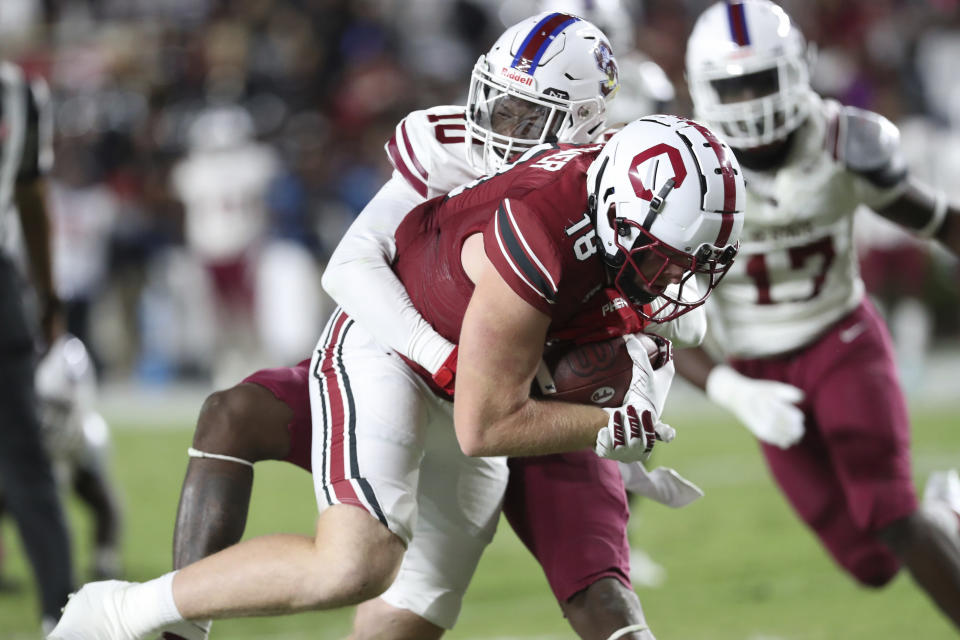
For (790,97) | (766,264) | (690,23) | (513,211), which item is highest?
(513,211)

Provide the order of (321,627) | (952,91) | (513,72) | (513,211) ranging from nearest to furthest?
(513,211), (513,72), (321,627), (952,91)

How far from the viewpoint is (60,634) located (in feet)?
9.71

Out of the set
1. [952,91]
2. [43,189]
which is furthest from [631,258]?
[952,91]

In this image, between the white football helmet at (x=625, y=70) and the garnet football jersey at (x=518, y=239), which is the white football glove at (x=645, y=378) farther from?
the white football helmet at (x=625, y=70)

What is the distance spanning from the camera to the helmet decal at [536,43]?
321cm

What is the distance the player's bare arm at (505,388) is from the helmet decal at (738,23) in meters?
1.67

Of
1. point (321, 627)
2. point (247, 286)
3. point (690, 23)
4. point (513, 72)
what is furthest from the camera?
point (690, 23)

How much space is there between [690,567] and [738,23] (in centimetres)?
234

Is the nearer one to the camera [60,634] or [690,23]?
[60,634]

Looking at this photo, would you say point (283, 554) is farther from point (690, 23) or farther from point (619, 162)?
point (690, 23)

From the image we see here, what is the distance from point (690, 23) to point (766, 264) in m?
8.72

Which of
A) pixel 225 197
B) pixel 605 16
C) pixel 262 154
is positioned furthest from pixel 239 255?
pixel 605 16

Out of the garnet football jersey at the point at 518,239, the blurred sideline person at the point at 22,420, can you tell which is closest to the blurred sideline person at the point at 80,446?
the blurred sideline person at the point at 22,420

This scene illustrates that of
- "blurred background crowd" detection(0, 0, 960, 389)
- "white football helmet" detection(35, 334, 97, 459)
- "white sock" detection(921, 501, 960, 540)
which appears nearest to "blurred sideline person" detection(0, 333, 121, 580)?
"white football helmet" detection(35, 334, 97, 459)
